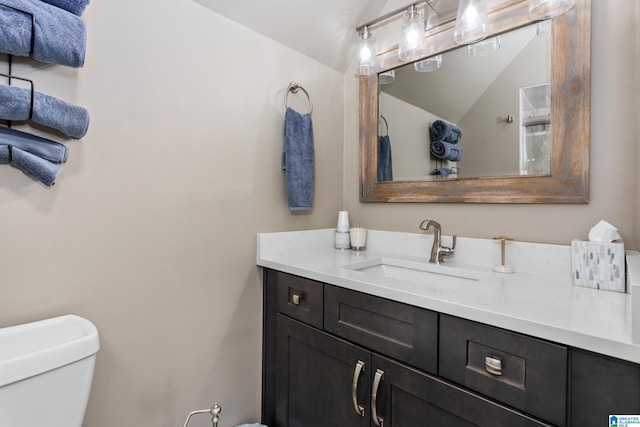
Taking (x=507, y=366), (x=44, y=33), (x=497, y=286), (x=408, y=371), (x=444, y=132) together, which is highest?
(x=44, y=33)

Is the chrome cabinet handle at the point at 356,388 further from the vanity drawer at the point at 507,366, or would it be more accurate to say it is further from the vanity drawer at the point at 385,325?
the vanity drawer at the point at 507,366

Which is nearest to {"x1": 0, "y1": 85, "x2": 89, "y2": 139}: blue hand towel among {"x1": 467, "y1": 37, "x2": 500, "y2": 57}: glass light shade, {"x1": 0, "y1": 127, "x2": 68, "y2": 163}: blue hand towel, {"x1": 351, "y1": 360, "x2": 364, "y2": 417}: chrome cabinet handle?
{"x1": 0, "y1": 127, "x2": 68, "y2": 163}: blue hand towel

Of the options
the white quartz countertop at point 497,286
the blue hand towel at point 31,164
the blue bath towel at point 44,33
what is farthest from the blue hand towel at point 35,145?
the white quartz countertop at point 497,286

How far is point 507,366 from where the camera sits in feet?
2.51

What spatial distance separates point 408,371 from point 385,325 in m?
0.14

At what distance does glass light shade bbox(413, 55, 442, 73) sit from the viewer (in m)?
1.51

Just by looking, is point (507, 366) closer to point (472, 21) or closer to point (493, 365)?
point (493, 365)

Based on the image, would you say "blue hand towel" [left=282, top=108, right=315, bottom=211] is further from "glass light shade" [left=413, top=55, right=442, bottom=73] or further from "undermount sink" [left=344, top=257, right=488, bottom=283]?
"glass light shade" [left=413, top=55, right=442, bottom=73]

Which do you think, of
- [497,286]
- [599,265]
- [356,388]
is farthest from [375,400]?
[599,265]

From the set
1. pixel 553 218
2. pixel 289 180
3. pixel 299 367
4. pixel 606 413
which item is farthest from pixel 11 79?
pixel 553 218

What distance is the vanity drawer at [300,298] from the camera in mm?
1219

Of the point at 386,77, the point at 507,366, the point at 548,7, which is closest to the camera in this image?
the point at 507,366

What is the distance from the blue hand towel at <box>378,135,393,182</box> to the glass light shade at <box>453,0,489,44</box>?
0.60 metres

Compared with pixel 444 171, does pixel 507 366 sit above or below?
below
